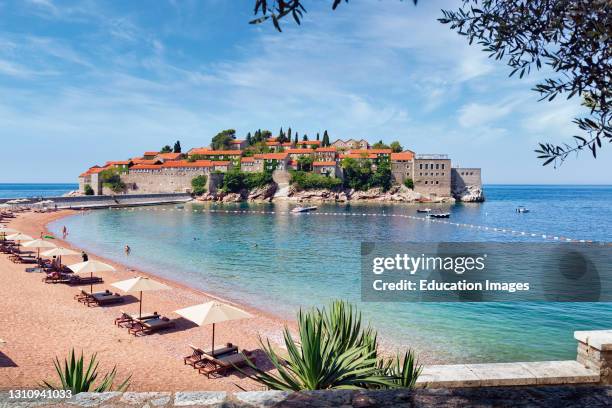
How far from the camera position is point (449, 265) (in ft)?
93.9

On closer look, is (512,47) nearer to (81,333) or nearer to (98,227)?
(81,333)

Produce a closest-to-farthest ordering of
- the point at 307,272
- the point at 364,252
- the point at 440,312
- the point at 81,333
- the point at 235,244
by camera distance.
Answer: the point at 81,333, the point at 440,312, the point at 307,272, the point at 364,252, the point at 235,244

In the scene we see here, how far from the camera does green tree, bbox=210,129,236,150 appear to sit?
126500mm

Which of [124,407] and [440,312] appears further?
[440,312]

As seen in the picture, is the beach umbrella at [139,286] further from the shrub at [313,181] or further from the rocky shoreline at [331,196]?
the shrub at [313,181]

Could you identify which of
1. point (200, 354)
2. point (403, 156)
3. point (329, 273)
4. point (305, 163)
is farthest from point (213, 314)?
point (403, 156)

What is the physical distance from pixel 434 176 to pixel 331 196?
2593 cm

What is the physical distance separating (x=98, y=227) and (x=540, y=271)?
4432cm

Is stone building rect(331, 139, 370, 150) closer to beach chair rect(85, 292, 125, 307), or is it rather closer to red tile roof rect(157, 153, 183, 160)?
red tile roof rect(157, 153, 183, 160)

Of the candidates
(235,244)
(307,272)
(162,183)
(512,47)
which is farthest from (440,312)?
(162,183)

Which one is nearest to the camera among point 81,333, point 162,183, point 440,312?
point 81,333

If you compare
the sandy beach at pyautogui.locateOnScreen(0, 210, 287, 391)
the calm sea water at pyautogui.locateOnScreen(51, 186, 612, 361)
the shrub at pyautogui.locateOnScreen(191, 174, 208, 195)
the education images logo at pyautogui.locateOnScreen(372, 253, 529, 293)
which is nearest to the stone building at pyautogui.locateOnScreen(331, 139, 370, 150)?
the shrub at pyautogui.locateOnScreen(191, 174, 208, 195)

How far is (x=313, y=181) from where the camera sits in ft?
325

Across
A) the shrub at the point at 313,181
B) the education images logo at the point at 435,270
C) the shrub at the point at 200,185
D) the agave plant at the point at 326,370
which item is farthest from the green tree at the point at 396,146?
the agave plant at the point at 326,370
